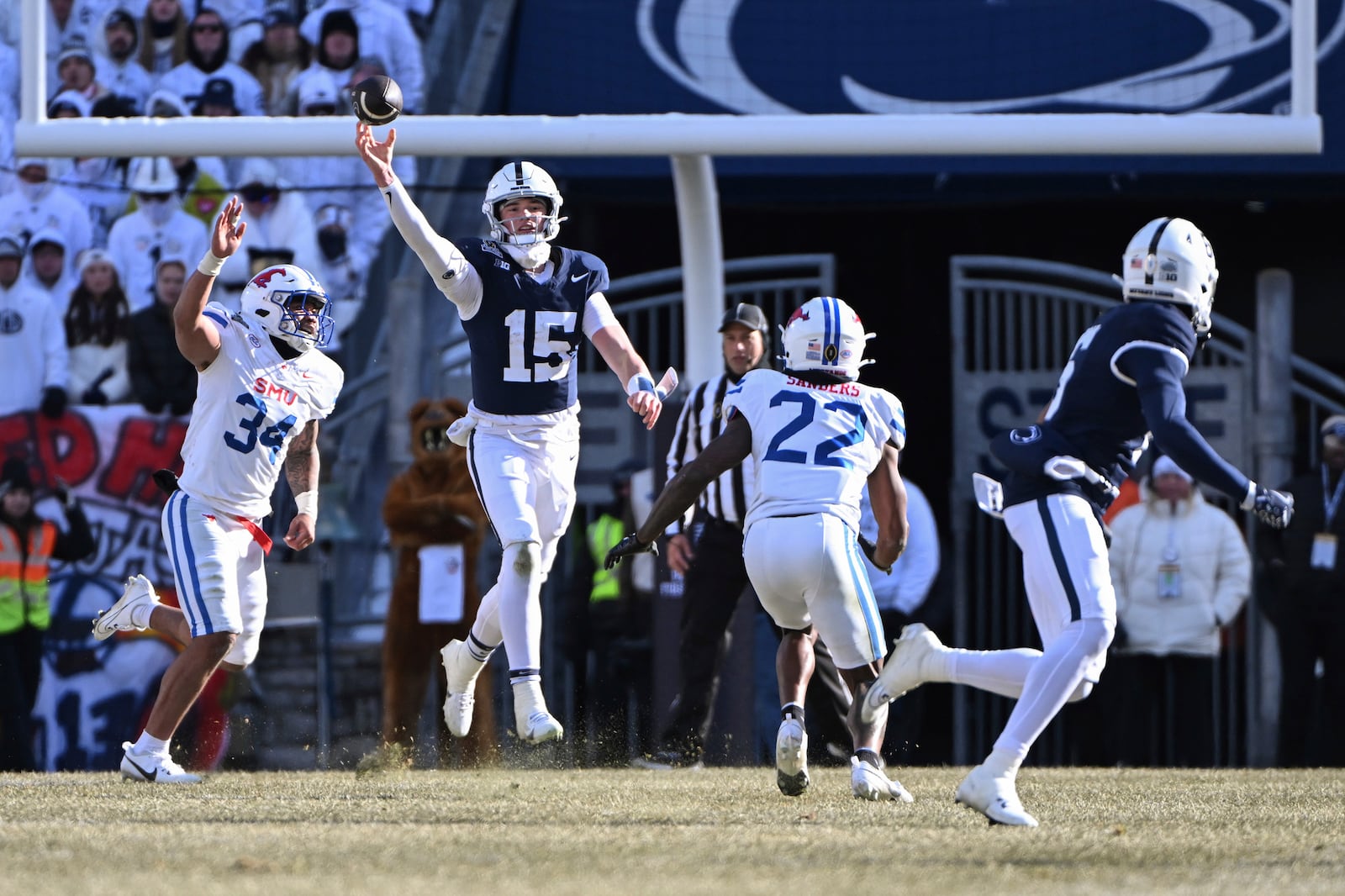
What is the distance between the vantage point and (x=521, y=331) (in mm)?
7500

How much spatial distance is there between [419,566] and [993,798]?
198 inches

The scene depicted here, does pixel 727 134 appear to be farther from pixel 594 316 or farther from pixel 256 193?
pixel 256 193

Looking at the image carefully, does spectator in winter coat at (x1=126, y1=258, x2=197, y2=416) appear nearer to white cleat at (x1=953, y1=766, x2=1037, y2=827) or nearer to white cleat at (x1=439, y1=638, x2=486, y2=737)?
white cleat at (x1=439, y1=638, x2=486, y2=737)

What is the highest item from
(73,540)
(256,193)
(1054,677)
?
(256,193)

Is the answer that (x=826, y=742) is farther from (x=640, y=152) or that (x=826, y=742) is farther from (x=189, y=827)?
(x=189, y=827)

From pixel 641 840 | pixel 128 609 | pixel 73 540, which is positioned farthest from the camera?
pixel 73 540

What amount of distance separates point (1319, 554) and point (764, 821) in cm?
549

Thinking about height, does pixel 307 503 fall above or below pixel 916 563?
above

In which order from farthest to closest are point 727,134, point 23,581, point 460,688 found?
point 23,581 < point 727,134 < point 460,688

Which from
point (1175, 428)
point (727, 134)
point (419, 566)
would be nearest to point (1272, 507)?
point (1175, 428)

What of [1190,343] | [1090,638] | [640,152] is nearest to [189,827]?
[1090,638]

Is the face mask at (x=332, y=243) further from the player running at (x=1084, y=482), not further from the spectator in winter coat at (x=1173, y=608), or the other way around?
the player running at (x=1084, y=482)

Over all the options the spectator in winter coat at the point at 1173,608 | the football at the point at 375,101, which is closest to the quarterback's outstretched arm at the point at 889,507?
the football at the point at 375,101

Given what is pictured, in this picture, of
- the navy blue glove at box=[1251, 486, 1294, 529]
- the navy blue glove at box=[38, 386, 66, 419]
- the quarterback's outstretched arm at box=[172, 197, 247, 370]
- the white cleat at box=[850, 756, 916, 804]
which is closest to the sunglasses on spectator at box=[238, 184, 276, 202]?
the navy blue glove at box=[38, 386, 66, 419]
